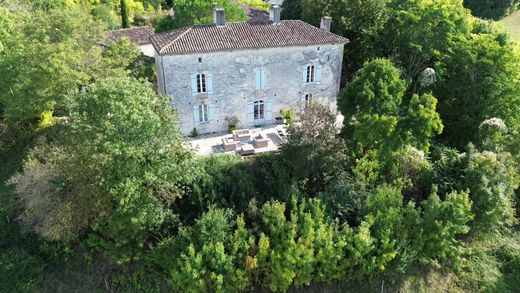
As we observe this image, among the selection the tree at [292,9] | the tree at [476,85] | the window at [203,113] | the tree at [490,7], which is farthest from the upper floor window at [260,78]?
the tree at [490,7]

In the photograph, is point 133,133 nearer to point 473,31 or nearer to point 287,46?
point 287,46

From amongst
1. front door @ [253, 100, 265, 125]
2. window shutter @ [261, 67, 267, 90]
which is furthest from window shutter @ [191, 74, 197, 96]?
window shutter @ [261, 67, 267, 90]

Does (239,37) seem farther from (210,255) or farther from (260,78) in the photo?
(210,255)

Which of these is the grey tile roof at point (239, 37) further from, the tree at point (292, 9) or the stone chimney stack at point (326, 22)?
the tree at point (292, 9)

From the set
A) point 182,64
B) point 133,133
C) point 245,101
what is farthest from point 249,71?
point 133,133

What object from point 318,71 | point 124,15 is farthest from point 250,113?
point 124,15

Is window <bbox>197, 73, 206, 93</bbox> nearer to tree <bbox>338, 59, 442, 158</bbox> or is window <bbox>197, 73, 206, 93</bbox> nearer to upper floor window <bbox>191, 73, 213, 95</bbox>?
upper floor window <bbox>191, 73, 213, 95</bbox>
